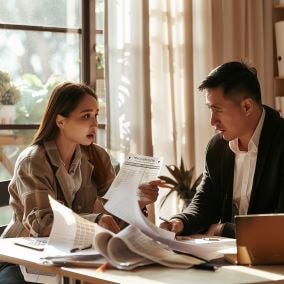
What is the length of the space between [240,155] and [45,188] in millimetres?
788

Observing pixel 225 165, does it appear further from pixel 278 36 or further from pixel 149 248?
pixel 278 36

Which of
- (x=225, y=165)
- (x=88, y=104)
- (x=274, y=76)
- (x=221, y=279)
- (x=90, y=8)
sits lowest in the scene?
(x=221, y=279)

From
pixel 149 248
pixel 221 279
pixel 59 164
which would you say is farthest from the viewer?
pixel 59 164

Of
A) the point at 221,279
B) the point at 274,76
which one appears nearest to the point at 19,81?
the point at 274,76

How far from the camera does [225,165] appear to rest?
8.56 ft

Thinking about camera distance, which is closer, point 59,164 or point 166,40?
point 59,164

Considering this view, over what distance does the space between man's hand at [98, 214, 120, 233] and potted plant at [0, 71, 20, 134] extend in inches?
64.1

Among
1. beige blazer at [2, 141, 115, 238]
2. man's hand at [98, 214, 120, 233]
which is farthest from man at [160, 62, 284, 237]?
beige blazer at [2, 141, 115, 238]

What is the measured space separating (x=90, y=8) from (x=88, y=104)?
4.95 feet

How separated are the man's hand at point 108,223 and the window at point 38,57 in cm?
158

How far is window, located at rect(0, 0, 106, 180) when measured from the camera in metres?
3.71

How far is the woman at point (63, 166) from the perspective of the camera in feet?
7.91

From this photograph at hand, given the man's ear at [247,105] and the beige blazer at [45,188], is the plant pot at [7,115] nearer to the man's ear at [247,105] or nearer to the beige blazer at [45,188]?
the beige blazer at [45,188]

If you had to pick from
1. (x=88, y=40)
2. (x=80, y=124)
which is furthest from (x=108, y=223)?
(x=88, y=40)
